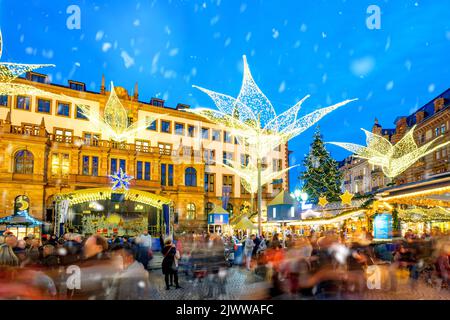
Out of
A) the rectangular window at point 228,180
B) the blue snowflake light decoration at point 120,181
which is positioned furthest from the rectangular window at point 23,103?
the rectangular window at point 228,180

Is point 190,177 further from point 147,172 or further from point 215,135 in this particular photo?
point 215,135

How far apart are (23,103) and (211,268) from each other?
115ft

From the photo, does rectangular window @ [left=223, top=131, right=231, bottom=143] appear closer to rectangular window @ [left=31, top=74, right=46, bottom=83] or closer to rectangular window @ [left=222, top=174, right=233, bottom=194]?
rectangular window @ [left=222, top=174, right=233, bottom=194]

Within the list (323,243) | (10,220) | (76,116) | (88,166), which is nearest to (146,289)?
(323,243)

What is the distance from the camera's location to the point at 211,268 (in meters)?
11.3

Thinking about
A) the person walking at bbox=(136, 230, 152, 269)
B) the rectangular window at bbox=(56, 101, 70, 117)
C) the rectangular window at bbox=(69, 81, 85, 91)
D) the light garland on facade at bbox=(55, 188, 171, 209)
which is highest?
the rectangular window at bbox=(69, 81, 85, 91)

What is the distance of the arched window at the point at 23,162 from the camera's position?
111 feet

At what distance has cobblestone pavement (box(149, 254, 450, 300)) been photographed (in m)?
9.96

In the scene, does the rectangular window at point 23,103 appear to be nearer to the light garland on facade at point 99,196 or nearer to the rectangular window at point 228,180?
the light garland on facade at point 99,196

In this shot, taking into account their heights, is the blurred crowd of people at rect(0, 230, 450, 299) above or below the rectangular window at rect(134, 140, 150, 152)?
below

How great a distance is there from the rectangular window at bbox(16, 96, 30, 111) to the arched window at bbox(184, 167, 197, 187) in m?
18.6

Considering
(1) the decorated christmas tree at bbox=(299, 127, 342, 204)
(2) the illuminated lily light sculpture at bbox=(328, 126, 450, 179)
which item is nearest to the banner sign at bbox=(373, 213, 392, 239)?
(2) the illuminated lily light sculpture at bbox=(328, 126, 450, 179)

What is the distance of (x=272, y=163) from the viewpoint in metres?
55.9

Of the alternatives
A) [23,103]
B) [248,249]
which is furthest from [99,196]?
[23,103]
